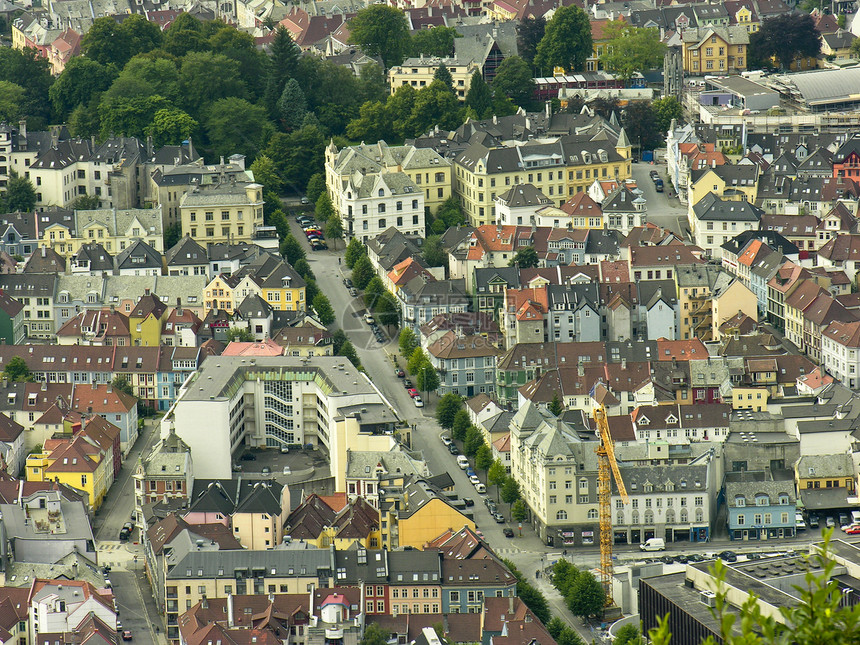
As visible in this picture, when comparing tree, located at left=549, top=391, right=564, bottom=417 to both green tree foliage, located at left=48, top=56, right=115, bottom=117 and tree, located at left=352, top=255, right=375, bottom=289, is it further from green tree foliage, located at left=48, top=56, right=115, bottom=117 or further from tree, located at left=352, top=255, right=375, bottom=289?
green tree foliage, located at left=48, top=56, right=115, bottom=117

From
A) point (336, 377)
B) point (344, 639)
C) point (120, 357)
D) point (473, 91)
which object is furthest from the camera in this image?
point (473, 91)

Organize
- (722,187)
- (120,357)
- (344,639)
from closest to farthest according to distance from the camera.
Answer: (344,639) → (120,357) → (722,187)

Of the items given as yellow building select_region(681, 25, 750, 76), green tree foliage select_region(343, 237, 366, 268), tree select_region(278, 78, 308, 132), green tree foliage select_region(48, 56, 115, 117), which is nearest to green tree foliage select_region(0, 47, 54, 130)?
green tree foliage select_region(48, 56, 115, 117)

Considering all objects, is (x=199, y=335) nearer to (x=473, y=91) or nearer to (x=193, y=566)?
(x=193, y=566)

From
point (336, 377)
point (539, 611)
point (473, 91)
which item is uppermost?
point (473, 91)

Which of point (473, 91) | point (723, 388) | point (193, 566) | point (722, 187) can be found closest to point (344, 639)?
point (193, 566)

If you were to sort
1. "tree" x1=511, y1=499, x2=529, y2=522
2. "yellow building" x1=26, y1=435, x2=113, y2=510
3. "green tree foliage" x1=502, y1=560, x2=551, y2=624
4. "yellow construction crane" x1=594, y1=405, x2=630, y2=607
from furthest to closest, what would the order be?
"yellow building" x1=26, y1=435, x2=113, y2=510 → "tree" x1=511, y1=499, x2=529, y2=522 → "yellow construction crane" x1=594, y1=405, x2=630, y2=607 → "green tree foliage" x1=502, y1=560, x2=551, y2=624

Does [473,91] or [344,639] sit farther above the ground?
[473,91]
